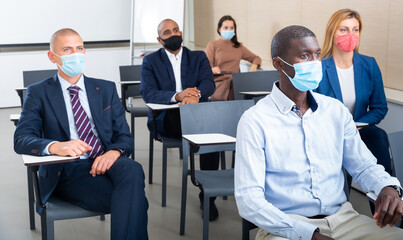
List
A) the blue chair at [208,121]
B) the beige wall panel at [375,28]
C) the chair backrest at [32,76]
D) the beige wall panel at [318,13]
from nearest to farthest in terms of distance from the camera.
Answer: the blue chair at [208,121]
the beige wall panel at [375,28]
the chair backrest at [32,76]
the beige wall panel at [318,13]

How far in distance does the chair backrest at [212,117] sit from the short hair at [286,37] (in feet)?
3.86

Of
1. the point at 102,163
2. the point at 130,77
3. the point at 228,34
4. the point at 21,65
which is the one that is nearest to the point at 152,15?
the point at 21,65

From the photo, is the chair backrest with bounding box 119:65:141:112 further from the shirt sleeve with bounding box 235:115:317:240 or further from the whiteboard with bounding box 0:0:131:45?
the whiteboard with bounding box 0:0:131:45

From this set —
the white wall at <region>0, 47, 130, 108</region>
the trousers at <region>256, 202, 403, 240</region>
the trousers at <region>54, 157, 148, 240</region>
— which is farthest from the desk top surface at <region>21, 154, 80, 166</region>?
the white wall at <region>0, 47, 130, 108</region>

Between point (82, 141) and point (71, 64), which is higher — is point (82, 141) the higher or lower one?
the lower one

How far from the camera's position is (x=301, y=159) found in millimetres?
1954

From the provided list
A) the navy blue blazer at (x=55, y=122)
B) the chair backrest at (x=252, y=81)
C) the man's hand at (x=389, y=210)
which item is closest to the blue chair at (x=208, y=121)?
the navy blue blazer at (x=55, y=122)

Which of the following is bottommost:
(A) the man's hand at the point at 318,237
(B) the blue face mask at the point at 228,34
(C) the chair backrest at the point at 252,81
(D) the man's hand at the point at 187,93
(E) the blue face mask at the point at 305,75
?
(A) the man's hand at the point at 318,237

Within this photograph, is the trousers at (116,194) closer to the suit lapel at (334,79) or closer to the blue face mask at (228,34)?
the suit lapel at (334,79)

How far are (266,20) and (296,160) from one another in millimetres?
4281

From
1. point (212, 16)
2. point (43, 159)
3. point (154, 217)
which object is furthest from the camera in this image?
point (212, 16)

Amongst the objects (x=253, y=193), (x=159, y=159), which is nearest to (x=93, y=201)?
(x=253, y=193)

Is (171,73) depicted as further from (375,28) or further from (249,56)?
(249,56)

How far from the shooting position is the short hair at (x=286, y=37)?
6.40ft
